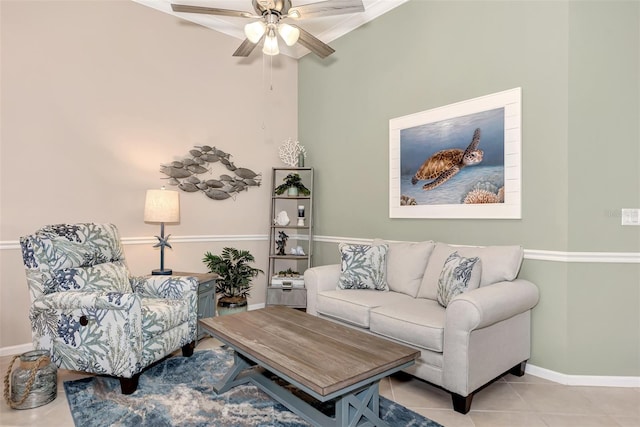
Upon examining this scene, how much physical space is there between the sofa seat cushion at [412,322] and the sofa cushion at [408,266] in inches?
11.0

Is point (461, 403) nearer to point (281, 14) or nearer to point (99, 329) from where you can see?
point (99, 329)

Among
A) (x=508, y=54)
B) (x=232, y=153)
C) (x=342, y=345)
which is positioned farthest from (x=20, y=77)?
(x=508, y=54)

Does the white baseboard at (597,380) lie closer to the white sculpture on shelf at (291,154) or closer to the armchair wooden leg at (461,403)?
the armchair wooden leg at (461,403)

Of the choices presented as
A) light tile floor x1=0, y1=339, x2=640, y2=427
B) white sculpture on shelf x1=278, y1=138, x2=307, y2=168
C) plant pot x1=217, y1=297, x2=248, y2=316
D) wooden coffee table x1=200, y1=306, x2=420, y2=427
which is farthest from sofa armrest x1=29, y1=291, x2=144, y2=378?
white sculpture on shelf x1=278, y1=138, x2=307, y2=168

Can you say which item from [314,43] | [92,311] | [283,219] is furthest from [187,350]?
[314,43]

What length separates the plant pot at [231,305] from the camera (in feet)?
12.1

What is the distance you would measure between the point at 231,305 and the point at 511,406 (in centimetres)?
254

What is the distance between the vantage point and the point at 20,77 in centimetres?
306

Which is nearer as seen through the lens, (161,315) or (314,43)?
(161,315)

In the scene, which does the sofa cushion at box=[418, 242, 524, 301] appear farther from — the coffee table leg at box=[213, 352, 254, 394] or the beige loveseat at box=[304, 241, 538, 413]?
the coffee table leg at box=[213, 352, 254, 394]

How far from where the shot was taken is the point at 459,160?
10.2ft

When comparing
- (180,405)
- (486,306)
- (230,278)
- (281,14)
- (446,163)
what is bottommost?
(180,405)

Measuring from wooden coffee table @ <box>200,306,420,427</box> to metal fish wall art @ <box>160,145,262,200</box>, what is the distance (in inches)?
80.2

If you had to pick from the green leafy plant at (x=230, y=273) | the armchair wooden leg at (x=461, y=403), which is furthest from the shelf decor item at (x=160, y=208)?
the armchair wooden leg at (x=461, y=403)
